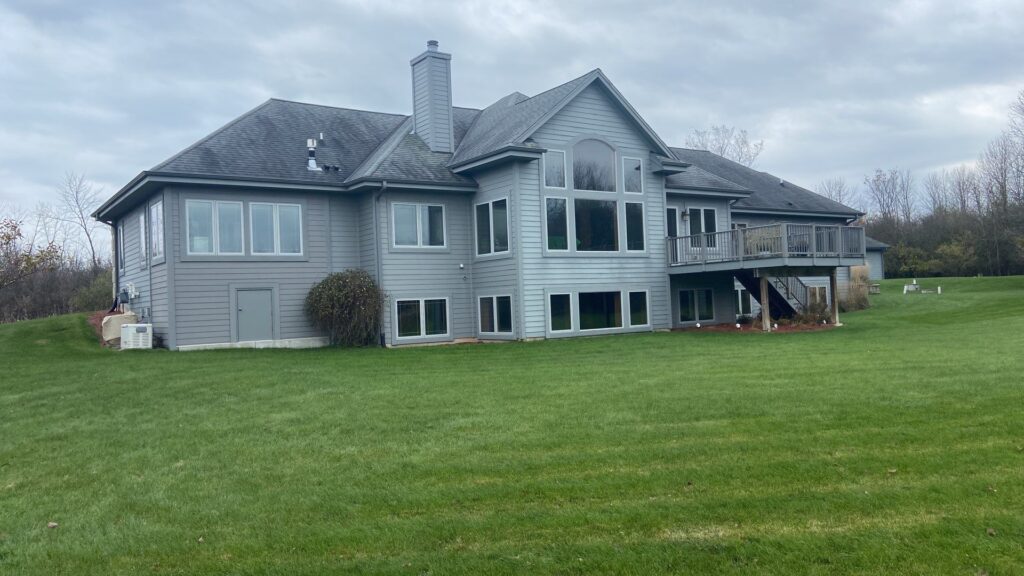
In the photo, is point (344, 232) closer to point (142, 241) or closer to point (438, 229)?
point (438, 229)

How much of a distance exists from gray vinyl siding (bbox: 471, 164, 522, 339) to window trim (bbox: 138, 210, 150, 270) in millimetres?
8507

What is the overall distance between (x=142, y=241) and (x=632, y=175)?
13.4 metres

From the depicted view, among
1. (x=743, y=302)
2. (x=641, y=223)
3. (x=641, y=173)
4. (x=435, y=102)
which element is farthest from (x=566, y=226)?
(x=743, y=302)

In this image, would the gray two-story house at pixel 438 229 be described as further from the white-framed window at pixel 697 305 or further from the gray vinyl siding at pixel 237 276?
the white-framed window at pixel 697 305

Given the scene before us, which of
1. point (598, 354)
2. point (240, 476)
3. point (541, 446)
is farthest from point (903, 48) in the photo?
point (240, 476)

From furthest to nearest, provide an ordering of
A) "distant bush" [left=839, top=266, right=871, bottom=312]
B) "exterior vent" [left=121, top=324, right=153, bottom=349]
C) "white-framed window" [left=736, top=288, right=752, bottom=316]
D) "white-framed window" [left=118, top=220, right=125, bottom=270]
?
"distant bush" [left=839, top=266, right=871, bottom=312] < "white-framed window" [left=736, top=288, right=752, bottom=316] < "white-framed window" [left=118, top=220, right=125, bottom=270] < "exterior vent" [left=121, top=324, right=153, bottom=349]

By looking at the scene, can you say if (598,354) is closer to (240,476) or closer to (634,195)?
(634,195)

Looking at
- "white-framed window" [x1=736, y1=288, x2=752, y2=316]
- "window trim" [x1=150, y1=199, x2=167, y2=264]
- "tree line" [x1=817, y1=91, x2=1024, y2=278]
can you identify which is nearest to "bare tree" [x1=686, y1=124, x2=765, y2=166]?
"tree line" [x1=817, y1=91, x2=1024, y2=278]

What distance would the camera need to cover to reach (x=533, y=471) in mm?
6012

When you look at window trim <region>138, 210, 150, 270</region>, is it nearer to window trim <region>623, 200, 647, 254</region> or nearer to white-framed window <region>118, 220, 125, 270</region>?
white-framed window <region>118, 220, 125, 270</region>

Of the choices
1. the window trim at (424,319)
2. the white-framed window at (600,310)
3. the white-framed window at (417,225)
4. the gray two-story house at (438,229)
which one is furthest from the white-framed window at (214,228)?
the white-framed window at (600,310)

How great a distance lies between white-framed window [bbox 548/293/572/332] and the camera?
1986cm

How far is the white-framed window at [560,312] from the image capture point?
65.2ft

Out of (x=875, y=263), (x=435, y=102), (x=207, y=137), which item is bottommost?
(x=875, y=263)
